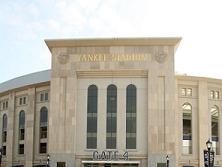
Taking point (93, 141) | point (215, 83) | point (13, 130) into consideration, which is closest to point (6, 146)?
point (13, 130)

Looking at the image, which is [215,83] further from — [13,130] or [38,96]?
[13,130]

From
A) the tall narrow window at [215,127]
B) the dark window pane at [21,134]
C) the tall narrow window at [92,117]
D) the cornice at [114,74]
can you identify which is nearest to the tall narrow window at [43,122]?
the dark window pane at [21,134]

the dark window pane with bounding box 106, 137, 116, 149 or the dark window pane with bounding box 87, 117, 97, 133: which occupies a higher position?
the dark window pane with bounding box 87, 117, 97, 133

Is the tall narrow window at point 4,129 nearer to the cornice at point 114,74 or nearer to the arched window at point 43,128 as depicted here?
the arched window at point 43,128

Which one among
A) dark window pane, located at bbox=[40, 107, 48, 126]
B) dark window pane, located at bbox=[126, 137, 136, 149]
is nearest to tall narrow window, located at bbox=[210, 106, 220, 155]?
dark window pane, located at bbox=[126, 137, 136, 149]

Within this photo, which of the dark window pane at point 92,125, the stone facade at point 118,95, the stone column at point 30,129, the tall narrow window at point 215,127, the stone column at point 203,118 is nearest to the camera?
the stone facade at point 118,95

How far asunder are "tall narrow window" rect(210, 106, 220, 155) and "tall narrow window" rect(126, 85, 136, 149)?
40.8ft

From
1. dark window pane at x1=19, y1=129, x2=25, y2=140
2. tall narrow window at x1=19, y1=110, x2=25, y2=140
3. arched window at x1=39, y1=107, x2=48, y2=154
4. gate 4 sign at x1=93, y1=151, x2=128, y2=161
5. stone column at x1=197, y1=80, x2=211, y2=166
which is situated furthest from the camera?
tall narrow window at x1=19, y1=110, x2=25, y2=140

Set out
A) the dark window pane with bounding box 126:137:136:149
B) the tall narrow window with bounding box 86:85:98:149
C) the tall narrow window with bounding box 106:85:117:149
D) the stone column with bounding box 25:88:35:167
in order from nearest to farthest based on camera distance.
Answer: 1. the dark window pane with bounding box 126:137:136:149
2. the tall narrow window with bounding box 106:85:117:149
3. the tall narrow window with bounding box 86:85:98:149
4. the stone column with bounding box 25:88:35:167

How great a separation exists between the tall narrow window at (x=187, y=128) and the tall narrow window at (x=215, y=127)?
3.31 meters

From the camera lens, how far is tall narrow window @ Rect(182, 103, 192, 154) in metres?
70.4

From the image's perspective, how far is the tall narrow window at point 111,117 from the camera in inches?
2594

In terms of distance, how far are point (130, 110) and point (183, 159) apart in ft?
34.2

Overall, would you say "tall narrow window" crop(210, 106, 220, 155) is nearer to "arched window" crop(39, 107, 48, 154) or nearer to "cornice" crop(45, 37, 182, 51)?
"cornice" crop(45, 37, 182, 51)
